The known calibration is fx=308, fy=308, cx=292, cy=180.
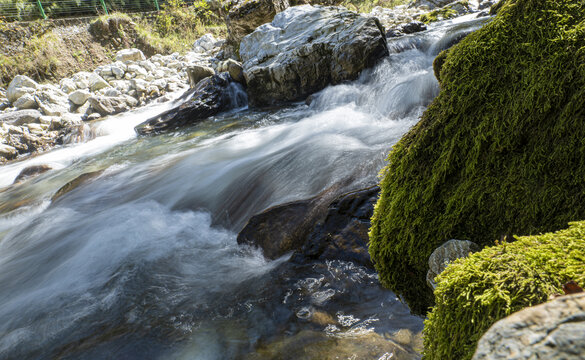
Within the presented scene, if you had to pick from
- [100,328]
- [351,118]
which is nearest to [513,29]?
[100,328]

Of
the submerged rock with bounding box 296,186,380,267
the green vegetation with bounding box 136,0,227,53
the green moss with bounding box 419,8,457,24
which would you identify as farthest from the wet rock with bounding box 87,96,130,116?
the green moss with bounding box 419,8,457,24

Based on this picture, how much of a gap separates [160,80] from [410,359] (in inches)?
732

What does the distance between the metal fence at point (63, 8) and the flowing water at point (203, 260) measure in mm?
19918

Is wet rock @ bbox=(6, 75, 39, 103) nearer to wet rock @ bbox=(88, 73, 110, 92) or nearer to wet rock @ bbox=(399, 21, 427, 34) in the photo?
wet rock @ bbox=(88, 73, 110, 92)

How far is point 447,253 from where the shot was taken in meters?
1.61

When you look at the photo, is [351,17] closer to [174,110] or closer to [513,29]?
[174,110]

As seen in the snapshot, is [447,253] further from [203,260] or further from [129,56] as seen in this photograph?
[129,56]

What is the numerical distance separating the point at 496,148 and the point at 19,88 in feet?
66.3

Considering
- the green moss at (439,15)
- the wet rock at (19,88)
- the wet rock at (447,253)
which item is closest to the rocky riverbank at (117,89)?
the wet rock at (19,88)

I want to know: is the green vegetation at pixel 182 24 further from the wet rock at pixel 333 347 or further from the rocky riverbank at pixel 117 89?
the wet rock at pixel 333 347

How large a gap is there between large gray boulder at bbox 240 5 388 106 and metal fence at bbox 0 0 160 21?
64.7 feet

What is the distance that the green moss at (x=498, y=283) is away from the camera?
0.92 meters

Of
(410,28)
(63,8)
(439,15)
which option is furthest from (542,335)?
(63,8)

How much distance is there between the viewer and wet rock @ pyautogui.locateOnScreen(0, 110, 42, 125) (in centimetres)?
1270
